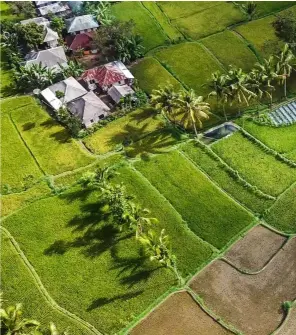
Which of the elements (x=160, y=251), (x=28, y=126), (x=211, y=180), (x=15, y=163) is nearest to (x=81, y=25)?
(x=28, y=126)

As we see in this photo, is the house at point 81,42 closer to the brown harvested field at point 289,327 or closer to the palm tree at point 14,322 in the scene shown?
the palm tree at point 14,322

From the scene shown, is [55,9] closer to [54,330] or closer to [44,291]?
[44,291]

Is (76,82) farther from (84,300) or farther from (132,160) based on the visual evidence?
(84,300)

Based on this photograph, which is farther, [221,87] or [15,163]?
[15,163]

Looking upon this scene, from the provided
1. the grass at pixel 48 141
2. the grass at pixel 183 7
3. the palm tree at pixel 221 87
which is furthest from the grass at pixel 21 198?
the grass at pixel 183 7

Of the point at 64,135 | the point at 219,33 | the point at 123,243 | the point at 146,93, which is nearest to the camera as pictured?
the point at 123,243

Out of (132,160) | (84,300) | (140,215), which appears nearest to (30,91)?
(132,160)
